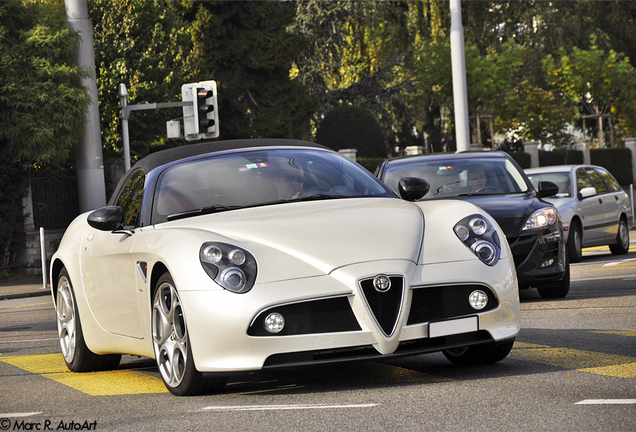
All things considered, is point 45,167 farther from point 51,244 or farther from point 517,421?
point 517,421

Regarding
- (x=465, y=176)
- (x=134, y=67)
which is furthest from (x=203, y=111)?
(x=465, y=176)

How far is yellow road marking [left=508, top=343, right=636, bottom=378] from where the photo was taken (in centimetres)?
547

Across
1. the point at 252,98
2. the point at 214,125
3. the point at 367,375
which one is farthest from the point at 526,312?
the point at 252,98

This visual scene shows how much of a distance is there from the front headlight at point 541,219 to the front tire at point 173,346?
5.28m

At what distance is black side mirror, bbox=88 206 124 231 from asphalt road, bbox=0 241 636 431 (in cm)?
98

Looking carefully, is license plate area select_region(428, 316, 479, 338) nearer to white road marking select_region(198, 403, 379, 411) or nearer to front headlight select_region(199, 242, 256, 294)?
white road marking select_region(198, 403, 379, 411)

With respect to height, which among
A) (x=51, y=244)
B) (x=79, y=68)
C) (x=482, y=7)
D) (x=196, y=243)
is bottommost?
(x=51, y=244)

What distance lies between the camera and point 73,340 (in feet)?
23.1

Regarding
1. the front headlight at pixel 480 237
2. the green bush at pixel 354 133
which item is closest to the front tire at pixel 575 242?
the front headlight at pixel 480 237

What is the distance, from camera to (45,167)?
24.6m

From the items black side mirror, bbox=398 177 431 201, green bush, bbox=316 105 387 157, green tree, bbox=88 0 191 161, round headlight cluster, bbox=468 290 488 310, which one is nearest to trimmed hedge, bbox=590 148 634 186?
green bush, bbox=316 105 387 157

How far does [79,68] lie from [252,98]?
57.2 ft

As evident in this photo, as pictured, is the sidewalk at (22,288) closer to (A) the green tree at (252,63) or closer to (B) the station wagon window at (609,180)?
(B) the station wagon window at (609,180)

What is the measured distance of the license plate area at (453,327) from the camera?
17.0 ft
